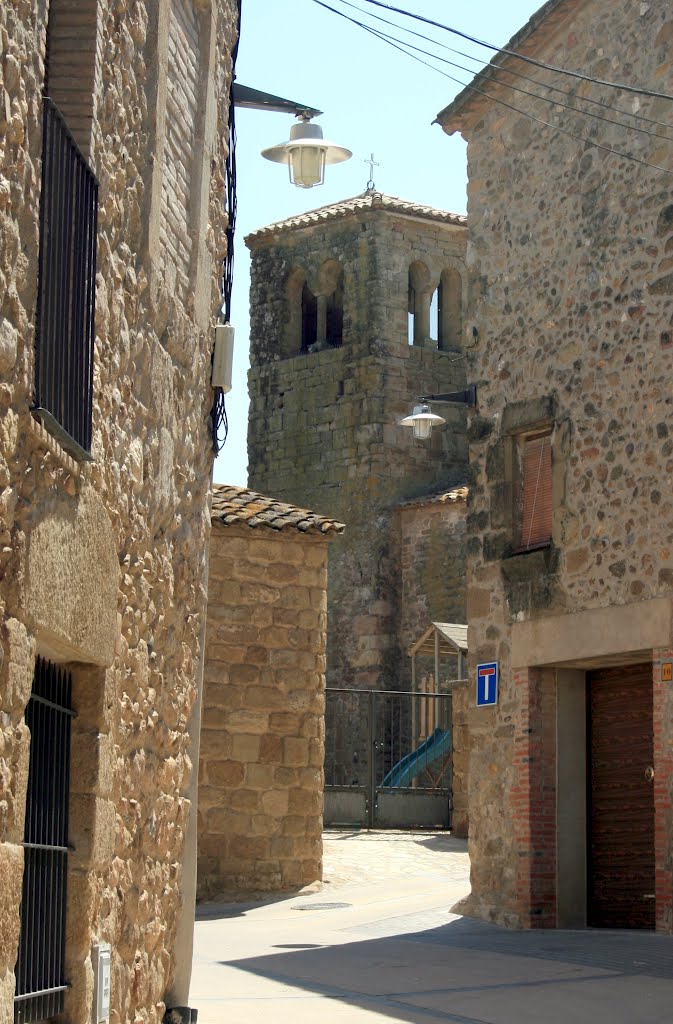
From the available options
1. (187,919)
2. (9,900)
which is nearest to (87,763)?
(9,900)

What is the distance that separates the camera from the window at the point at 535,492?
13375 mm

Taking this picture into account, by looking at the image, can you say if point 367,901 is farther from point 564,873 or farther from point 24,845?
point 24,845

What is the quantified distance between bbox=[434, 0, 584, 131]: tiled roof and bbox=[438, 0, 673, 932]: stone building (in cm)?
3

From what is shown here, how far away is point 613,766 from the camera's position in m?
12.9

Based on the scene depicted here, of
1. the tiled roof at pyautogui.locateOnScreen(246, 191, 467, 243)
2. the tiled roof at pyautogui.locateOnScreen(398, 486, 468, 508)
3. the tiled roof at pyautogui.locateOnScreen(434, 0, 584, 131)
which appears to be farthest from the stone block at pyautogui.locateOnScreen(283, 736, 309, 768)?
the tiled roof at pyautogui.locateOnScreen(246, 191, 467, 243)

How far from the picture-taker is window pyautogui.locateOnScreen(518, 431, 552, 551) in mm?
13375

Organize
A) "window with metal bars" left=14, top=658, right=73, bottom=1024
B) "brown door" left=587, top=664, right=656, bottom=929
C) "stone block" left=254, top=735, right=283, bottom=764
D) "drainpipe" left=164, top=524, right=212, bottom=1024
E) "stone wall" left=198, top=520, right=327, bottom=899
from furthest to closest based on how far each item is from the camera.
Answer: "stone block" left=254, top=735, right=283, bottom=764
"stone wall" left=198, top=520, right=327, bottom=899
"brown door" left=587, top=664, right=656, bottom=929
"drainpipe" left=164, top=524, right=212, bottom=1024
"window with metal bars" left=14, top=658, right=73, bottom=1024

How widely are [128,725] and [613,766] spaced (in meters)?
7.21

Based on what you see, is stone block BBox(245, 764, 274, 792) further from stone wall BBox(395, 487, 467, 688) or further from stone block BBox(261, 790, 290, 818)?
stone wall BBox(395, 487, 467, 688)

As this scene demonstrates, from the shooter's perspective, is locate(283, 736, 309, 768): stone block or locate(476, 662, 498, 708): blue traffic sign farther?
locate(283, 736, 309, 768): stone block

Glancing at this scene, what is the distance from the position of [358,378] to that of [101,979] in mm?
28756

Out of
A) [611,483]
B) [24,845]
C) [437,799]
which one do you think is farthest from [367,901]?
[24,845]

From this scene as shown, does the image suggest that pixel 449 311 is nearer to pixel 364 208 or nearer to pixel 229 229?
pixel 364 208

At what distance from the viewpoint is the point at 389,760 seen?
90.6ft
